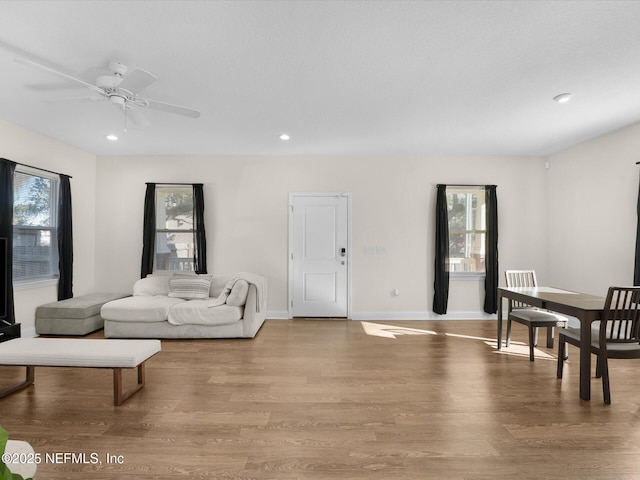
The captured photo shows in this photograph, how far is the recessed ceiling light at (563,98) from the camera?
11.0 ft

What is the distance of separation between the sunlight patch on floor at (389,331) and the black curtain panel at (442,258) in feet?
2.63

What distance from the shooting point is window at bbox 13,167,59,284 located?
14.5 ft

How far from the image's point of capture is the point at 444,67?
2865 millimetres

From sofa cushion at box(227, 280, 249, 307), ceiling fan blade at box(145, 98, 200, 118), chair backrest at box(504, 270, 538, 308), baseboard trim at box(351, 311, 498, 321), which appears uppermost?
ceiling fan blade at box(145, 98, 200, 118)

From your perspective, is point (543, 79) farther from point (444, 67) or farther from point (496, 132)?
point (496, 132)

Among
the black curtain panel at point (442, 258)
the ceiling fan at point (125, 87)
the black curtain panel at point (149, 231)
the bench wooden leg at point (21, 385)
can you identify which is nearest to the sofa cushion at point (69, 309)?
the black curtain panel at point (149, 231)

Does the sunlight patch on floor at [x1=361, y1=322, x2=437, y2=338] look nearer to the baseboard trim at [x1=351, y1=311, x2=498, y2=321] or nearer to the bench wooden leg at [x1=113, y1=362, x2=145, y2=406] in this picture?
the baseboard trim at [x1=351, y1=311, x2=498, y2=321]

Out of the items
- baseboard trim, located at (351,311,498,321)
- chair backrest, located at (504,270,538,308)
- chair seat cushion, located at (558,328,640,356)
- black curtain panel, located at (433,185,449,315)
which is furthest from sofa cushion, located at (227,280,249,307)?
chair seat cushion, located at (558,328,640,356)

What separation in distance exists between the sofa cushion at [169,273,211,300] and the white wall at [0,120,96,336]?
5.42ft

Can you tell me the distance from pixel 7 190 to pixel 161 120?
196 centimetres

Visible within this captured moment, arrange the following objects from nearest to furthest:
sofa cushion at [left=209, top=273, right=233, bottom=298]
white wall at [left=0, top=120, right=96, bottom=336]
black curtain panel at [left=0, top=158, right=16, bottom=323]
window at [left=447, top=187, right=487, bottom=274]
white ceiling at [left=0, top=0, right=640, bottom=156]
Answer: white ceiling at [left=0, top=0, right=640, bottom=156]
black curtain panel at [left=0, top=158, right=16, bottom=323]
white wall at [left=0, top=120, right=96, bottom=336]
sofa cushion at [left=209, top=273, right=233, bottom=298]
window at [left=447, top=187, right=487, bottom=274]

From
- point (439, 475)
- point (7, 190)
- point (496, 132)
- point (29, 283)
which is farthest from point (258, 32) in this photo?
point (29, 283)

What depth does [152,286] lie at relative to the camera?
5.18m

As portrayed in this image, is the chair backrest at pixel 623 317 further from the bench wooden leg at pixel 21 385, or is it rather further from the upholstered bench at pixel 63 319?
the upholstered bench at pixel 63 319
